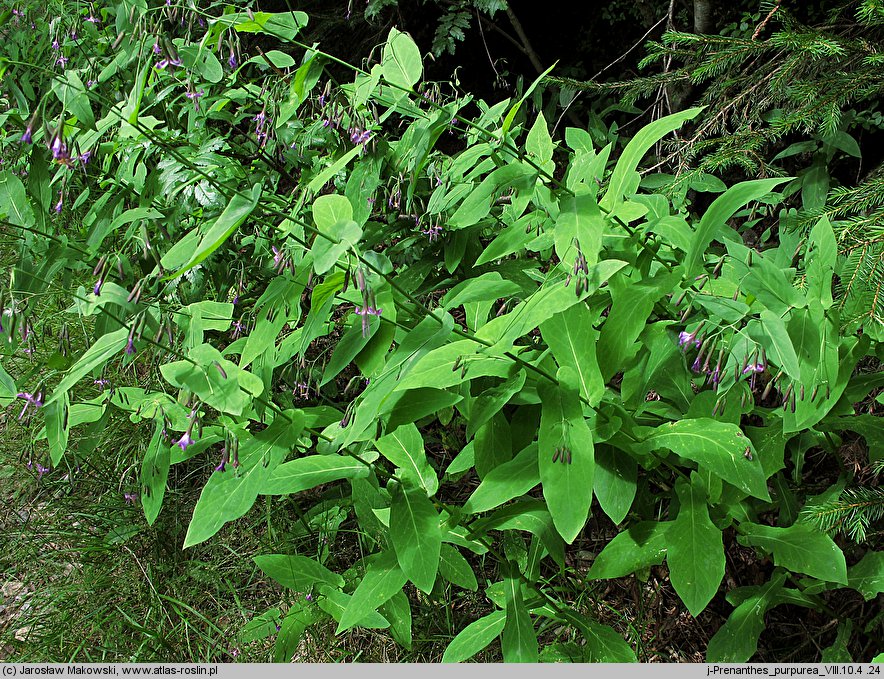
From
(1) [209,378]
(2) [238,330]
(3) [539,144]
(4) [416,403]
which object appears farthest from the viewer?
(2) [238,330]

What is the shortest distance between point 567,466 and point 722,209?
51 centimetres

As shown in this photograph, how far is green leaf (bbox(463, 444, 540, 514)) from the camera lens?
51.4 inches

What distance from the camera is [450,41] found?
281 centimetres

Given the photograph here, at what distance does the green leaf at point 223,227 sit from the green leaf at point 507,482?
24.7 inches

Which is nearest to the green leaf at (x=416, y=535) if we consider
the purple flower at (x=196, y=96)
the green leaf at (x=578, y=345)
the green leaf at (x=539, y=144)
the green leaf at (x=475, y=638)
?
the green leaf at (x=475, y=638)

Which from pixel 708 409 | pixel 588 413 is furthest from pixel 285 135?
pixel 708 409

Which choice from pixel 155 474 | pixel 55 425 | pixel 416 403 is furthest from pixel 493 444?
pixel 55 425

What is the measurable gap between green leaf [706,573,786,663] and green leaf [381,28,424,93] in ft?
4.20

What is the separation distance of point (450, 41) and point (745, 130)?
4.09 feet

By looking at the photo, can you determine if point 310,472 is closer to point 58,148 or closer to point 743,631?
point 58,148

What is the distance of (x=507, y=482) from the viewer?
1319mm

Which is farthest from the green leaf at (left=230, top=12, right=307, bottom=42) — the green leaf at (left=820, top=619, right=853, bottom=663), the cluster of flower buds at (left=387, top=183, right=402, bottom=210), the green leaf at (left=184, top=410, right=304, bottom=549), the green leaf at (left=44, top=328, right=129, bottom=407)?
the green leaf at (left=820, top=619, right=853, bottom=663)

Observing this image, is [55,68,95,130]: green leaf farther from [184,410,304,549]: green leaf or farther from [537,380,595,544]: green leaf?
[537,380,595,544]: green leaf
